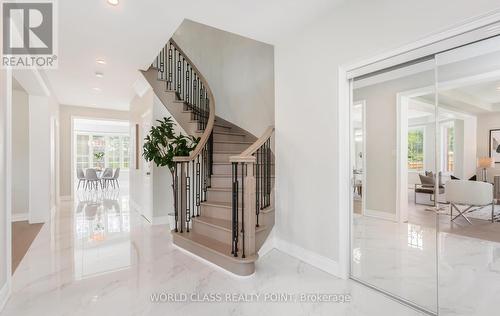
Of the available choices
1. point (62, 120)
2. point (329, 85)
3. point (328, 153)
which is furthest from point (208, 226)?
point (62, 120)

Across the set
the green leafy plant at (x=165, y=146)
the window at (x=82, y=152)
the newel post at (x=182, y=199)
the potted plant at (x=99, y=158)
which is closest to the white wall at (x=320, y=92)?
the newel post at (x=182, y=199)

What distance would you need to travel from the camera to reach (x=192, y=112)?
15.3 feet

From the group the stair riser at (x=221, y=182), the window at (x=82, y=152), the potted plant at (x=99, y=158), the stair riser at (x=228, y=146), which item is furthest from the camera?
the potted plant at (x=99, y=158)

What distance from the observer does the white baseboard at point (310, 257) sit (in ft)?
8.60

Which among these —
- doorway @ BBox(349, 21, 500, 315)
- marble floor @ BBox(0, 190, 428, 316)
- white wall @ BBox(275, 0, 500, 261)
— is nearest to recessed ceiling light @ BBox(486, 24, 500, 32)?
doorway @ BBox(349, 21, 500, 315)

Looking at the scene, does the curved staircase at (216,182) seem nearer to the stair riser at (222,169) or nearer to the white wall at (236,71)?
the stair riser at (222,169)

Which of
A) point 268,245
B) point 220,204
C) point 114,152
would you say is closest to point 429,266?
point 268,245

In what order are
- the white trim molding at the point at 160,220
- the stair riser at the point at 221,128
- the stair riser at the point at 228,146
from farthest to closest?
the stair riser at the point at 221,128 < the white trim molding at the point at 160,220 < the stair riser at the point at 228,146

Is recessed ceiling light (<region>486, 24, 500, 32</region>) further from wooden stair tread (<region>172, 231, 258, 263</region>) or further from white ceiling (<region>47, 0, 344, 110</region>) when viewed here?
wooden stair tread (<region>172, 231, 258, 263</region>)

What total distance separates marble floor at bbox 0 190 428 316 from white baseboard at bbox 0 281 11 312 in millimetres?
41

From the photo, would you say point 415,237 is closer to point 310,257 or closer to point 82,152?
point 310,257

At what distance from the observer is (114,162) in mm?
12547

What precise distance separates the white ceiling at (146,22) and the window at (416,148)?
59.1 inches

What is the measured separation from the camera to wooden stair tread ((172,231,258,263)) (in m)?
2.56
